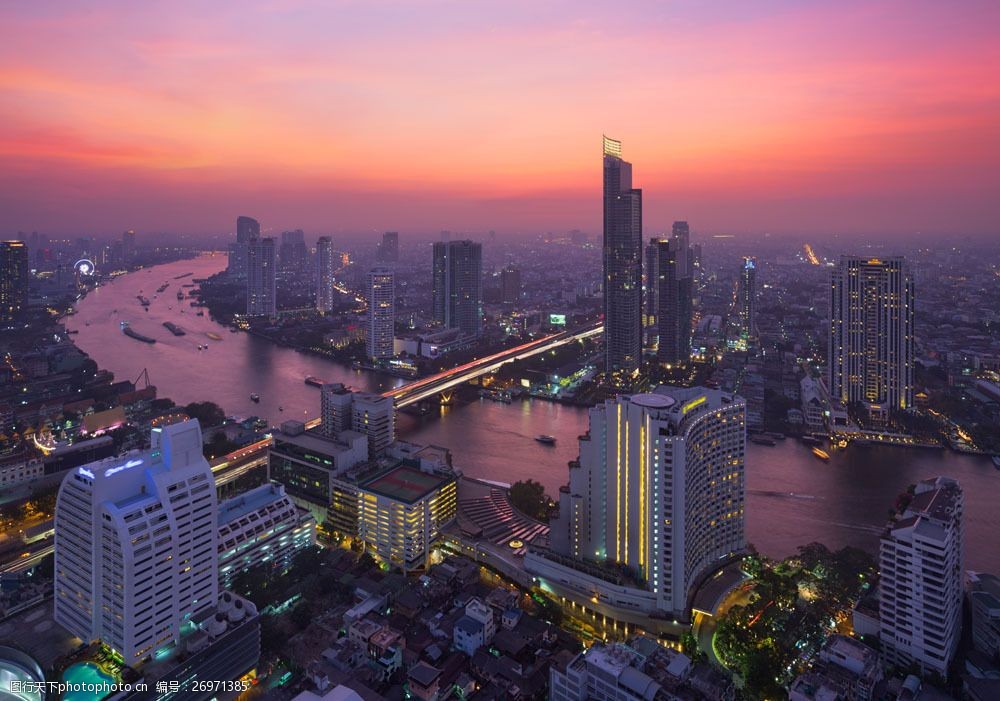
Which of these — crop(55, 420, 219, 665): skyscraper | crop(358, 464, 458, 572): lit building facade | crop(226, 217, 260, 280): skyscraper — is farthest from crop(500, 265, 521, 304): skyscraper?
crop(55, 420, 219, 665): skyscraper

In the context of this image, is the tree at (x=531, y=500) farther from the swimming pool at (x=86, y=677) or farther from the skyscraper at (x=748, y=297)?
the skyscraper at (x=748, y=297)

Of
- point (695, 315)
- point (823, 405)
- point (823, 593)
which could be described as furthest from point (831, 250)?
point (823, 593)

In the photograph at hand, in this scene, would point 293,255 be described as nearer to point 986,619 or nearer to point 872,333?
point 872,333

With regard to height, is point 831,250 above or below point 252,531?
above

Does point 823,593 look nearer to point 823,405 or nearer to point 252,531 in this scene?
point 252,531

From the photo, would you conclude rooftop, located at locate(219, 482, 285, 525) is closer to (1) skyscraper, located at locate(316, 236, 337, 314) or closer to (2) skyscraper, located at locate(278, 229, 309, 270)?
(1) skyscraper, located at locate(316, 236, 337, 314)
